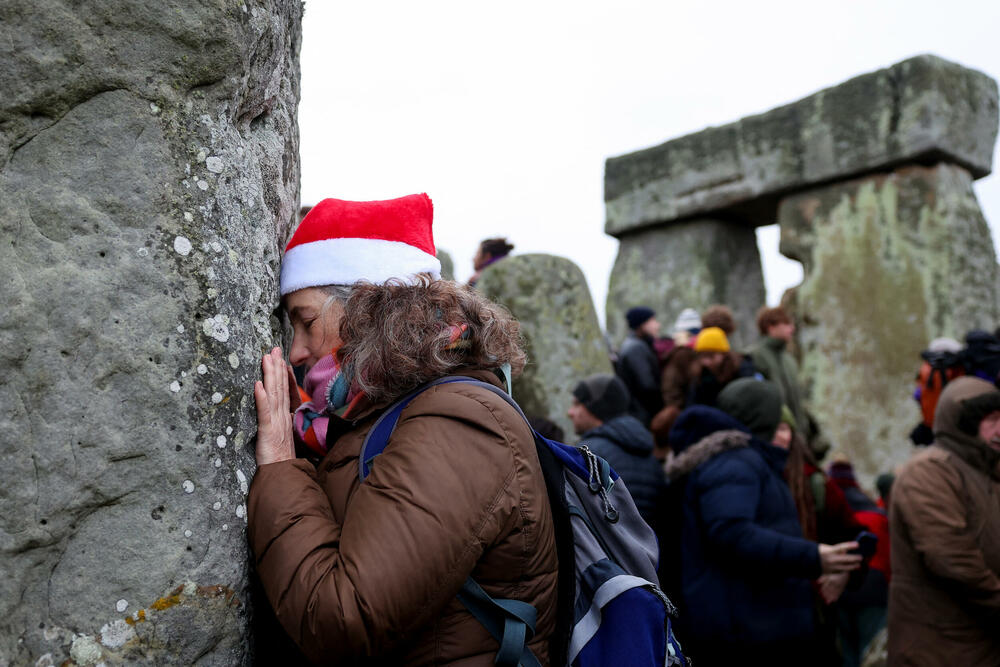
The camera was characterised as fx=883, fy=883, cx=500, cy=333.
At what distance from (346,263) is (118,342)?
0.47 meters

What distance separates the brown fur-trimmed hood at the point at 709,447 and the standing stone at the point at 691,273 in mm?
5152

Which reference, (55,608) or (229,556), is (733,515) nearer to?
(229,556)

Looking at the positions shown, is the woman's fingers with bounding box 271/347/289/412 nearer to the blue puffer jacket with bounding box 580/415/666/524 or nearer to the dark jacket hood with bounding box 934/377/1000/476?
the blue puffer jacket with bounding box 580/415/666/524

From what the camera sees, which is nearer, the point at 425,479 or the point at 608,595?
the point at 425,479

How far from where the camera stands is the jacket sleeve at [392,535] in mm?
1280

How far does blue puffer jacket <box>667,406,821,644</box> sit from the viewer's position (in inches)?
118

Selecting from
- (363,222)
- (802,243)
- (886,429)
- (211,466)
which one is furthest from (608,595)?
(802,243)

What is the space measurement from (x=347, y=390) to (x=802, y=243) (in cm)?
696

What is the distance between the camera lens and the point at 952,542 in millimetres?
2947

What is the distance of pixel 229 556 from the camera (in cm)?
144

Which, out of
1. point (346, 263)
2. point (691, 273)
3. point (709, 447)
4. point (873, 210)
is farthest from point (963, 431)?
point (691, 273)

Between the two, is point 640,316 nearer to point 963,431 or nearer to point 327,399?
point 963,431

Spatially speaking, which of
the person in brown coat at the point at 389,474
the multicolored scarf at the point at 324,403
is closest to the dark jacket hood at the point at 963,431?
the person in brown coat at the point at 389,474

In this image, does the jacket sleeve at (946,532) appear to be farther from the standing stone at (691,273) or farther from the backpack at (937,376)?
the standing stone at (691,273)
